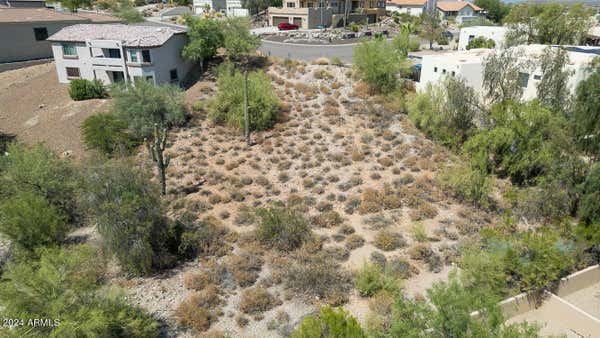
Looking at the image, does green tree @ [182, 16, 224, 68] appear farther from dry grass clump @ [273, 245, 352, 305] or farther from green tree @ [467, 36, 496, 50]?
green tree @ [467, 36, 496, 50]

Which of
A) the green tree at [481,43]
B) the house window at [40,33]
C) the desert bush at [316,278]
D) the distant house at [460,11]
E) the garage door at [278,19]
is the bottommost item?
the desert bush at [316,278]

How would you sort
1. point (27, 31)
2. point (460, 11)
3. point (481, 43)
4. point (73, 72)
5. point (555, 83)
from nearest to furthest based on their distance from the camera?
1. point (555, 83)
2. point (73, 72)
3. point (27, 31)
4. point (481, 43)
5. point (460, 11)

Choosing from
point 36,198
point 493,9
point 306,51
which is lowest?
point 36,198

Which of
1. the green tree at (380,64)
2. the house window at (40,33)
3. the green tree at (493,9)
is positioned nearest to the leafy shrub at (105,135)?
the green tree at (380,64)

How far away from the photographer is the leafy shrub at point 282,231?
22297 mm

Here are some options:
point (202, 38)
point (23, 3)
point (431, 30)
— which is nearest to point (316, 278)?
point (202, 38)

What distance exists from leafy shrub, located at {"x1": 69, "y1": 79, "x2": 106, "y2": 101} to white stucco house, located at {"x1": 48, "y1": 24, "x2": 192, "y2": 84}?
1464 mm

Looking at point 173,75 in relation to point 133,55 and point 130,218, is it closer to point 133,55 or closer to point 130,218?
point 133,55

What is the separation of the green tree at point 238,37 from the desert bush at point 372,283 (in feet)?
108

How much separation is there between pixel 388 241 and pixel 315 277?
522cm

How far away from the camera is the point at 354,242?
74.4ft

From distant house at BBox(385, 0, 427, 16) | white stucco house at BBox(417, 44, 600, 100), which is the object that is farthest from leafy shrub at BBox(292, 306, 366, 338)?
distant house at BBox(385, 0, 427, 16)

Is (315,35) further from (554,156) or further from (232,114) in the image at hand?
(554,156)

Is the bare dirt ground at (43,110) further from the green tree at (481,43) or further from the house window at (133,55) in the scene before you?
the green tree at (481,43)
